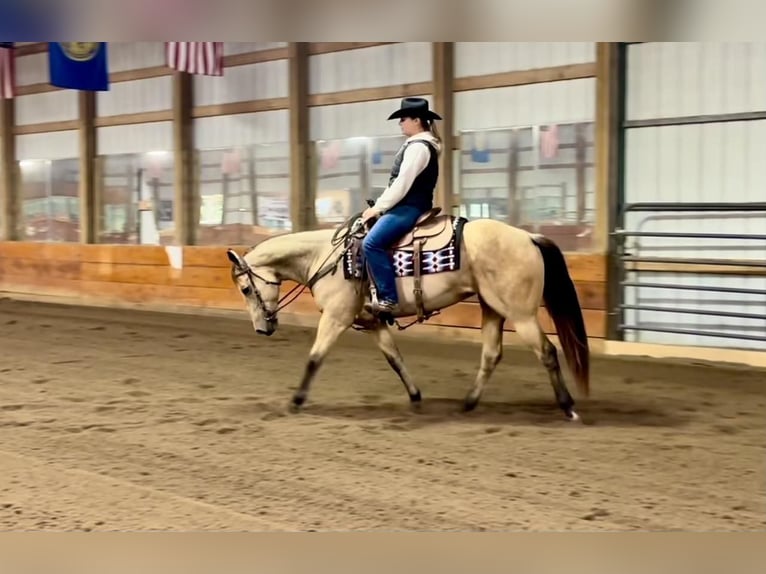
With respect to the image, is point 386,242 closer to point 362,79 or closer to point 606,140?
point 606,140

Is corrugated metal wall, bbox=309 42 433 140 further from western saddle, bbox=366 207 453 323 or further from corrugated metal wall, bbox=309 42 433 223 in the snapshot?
western saddle, bbox=366 207 453 323

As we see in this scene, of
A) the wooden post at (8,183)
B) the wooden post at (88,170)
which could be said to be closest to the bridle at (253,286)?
the wooden post at (88,170)

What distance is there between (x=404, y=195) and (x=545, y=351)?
38.8 inches

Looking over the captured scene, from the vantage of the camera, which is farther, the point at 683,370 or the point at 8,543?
the point at 683,370

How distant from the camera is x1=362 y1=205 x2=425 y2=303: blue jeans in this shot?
359 centimetres

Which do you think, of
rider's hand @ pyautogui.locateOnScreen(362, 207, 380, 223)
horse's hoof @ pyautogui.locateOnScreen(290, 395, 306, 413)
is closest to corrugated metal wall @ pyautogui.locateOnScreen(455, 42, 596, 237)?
rider's hand @ pyautogui.locateOnScreen(362, 207, 380, 223)

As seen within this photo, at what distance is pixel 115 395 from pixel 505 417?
7.16 ft

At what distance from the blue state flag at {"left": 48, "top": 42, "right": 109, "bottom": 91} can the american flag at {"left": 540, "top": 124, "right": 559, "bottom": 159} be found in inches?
129

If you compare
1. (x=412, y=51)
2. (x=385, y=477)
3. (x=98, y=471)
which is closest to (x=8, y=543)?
(x=98, y=471)

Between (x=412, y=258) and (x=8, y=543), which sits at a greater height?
(x=412, y=258)

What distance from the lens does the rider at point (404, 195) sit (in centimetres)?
349

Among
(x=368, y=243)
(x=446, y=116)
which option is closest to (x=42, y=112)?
(x=446, y=116)
